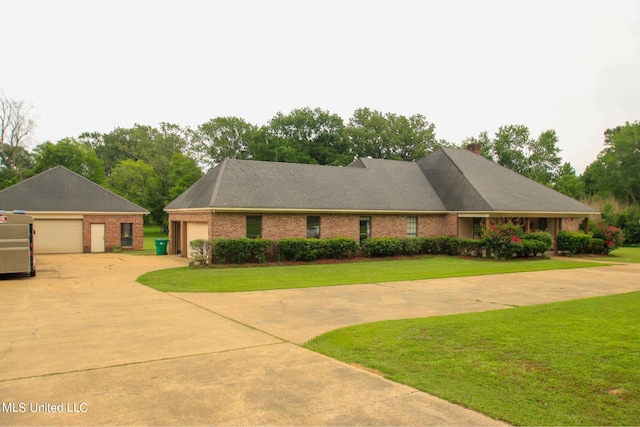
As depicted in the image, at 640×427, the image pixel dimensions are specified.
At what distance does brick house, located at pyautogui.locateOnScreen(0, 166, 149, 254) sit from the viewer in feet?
93.9

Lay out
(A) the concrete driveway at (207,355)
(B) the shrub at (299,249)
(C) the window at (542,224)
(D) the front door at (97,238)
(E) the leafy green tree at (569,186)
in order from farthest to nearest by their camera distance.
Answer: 1. (E) the leafy green tree at (569,186)
2. (C) the window at (542,224)
3. (D) the front door at (97,238)
4. (B) the shrub at (299,249)
5. (A) the concrete driveway at (207,355)

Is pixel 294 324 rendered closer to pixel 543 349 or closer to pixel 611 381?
pixel 543 349

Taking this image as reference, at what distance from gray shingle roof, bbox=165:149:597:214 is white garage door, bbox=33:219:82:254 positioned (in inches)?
250

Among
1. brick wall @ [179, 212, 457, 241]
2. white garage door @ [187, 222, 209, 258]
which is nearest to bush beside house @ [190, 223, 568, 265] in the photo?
brick wall @ [179, 212, 457, 241]

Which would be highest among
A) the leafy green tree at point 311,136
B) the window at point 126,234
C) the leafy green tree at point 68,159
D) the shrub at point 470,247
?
the leafy green tree at point 311,136

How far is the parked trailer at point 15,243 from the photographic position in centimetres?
1609

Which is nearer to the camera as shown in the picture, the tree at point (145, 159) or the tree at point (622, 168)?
the tree at point (145, 159)

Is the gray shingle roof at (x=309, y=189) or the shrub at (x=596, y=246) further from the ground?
the gray shingle roof at (x=309, y=189)

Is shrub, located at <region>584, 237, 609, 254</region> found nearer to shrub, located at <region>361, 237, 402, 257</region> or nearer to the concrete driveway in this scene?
shrub, located at <region>361, 237, 402, 257</region>

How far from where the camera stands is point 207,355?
705 cm

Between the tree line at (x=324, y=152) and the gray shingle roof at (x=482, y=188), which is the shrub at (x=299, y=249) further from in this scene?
the tree line at (x=324, y=152)

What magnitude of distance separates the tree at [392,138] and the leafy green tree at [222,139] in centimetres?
1902

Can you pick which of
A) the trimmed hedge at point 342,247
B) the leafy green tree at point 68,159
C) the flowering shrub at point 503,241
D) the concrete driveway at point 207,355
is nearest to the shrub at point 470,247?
the trimmed hedge at point 342,247

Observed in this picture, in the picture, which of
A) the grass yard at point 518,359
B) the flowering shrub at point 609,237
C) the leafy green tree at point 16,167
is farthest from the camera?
the leafy green tree at point 16,167
